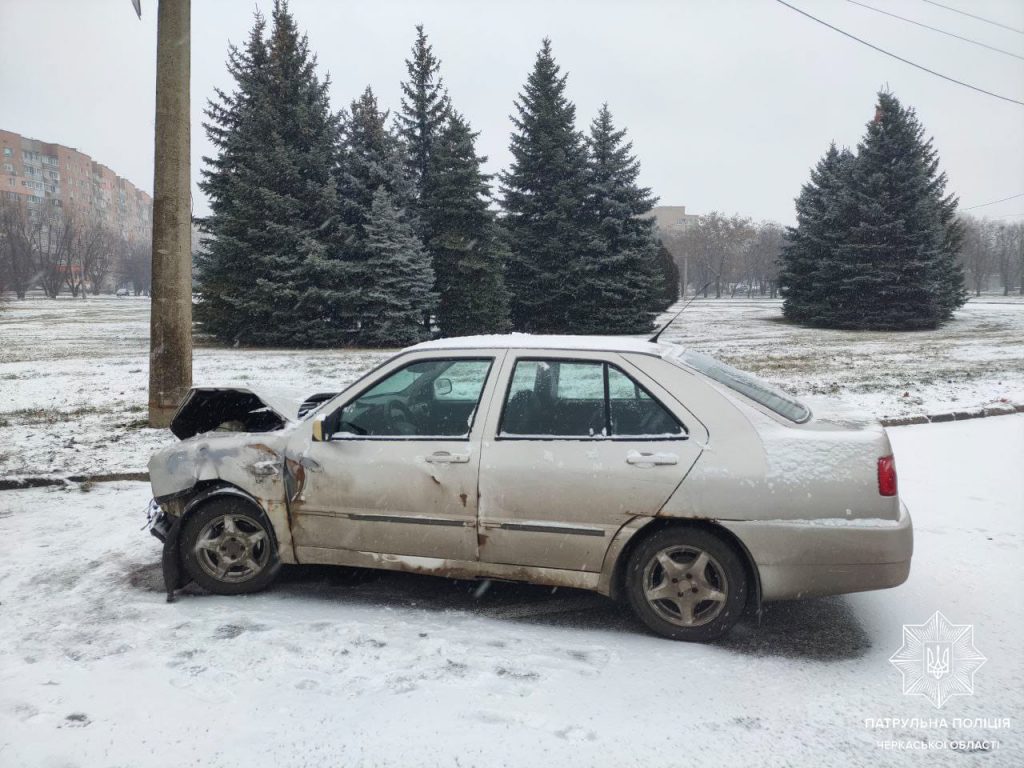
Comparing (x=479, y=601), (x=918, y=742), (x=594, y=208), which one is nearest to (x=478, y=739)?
(x=479, y=601)

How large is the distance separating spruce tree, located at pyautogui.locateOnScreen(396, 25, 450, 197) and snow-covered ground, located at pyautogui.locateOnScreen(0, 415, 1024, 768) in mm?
26714

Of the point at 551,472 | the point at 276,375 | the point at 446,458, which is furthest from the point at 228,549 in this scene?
the point at 276,375

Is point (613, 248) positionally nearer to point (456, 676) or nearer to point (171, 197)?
point (171, 197)

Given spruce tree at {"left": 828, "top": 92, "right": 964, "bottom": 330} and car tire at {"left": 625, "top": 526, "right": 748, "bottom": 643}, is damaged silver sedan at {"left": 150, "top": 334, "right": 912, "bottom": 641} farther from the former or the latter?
spruce tree at {"left": 828, "top": 92, "right": 964, "bottom": 330}

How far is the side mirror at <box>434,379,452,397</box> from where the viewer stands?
427 centimetres

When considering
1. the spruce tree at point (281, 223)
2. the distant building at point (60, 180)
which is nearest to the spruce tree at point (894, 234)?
the spruce tree at point (281, 223)

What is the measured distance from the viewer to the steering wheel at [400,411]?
4014 mm

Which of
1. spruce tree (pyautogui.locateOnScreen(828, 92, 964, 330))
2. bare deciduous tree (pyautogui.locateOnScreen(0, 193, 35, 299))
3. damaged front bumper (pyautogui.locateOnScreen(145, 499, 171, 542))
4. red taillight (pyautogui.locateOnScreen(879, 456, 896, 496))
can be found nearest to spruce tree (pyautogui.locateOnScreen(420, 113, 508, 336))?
spruce tree (pyautogui.locateOnScreen(828, 92, 964, 330))

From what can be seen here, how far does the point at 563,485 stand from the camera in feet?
11.7

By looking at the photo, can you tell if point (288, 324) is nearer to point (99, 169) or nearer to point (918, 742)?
point (918, 742)

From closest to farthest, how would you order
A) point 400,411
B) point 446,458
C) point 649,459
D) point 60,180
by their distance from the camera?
point 649,459 → point 446,458 → point 400,411 → point 60,180

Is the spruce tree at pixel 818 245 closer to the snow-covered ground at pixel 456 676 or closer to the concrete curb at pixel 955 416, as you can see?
the concrete curb at pixel 955 416

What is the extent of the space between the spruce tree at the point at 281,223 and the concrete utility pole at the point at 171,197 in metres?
14.5

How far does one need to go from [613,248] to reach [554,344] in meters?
26.8
